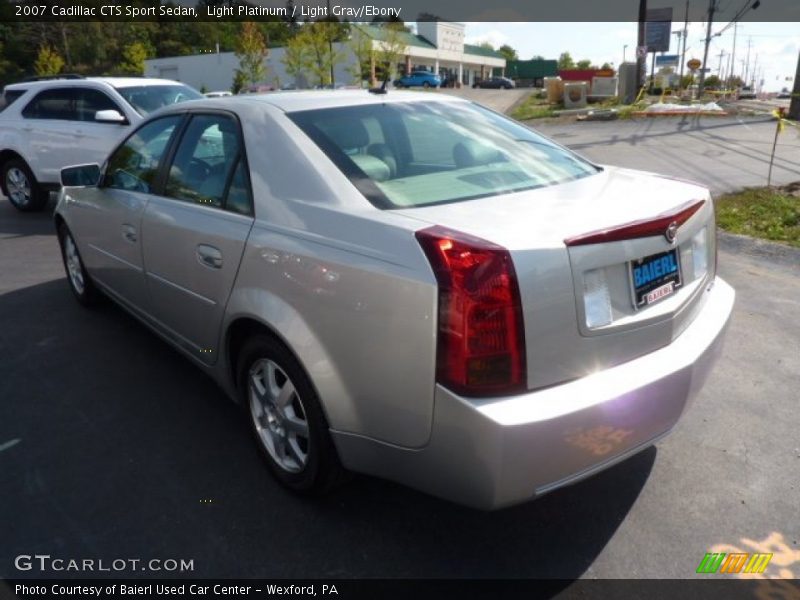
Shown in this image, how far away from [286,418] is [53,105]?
8.43 meters

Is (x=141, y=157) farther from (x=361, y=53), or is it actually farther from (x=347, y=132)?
(x=361, y=53)

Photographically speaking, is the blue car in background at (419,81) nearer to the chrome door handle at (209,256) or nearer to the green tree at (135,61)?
the green tree at (135,61)

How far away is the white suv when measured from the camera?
341 inches

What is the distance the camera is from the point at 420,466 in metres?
2.22

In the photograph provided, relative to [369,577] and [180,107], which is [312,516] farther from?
[180,107]

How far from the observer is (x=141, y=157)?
13.2 ft

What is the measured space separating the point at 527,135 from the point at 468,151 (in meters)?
0.54

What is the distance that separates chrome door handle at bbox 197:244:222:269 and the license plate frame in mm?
1743

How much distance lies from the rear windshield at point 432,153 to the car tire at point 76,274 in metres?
2.90

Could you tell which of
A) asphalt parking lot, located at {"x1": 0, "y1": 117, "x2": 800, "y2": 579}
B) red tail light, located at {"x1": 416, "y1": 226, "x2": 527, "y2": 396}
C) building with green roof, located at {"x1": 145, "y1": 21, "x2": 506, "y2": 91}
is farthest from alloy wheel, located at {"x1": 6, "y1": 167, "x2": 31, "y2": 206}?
building with green roof, located at {"x1": 145, "y1": 21, "x2": 506, "y2": 91}

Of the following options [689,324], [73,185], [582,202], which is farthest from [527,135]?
[73,185]

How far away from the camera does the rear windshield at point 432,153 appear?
8.68 ft

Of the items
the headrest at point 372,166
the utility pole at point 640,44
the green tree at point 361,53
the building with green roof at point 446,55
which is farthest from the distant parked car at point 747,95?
the headrest at point 372,166

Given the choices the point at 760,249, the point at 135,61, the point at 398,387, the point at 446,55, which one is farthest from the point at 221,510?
the point at 446,55
